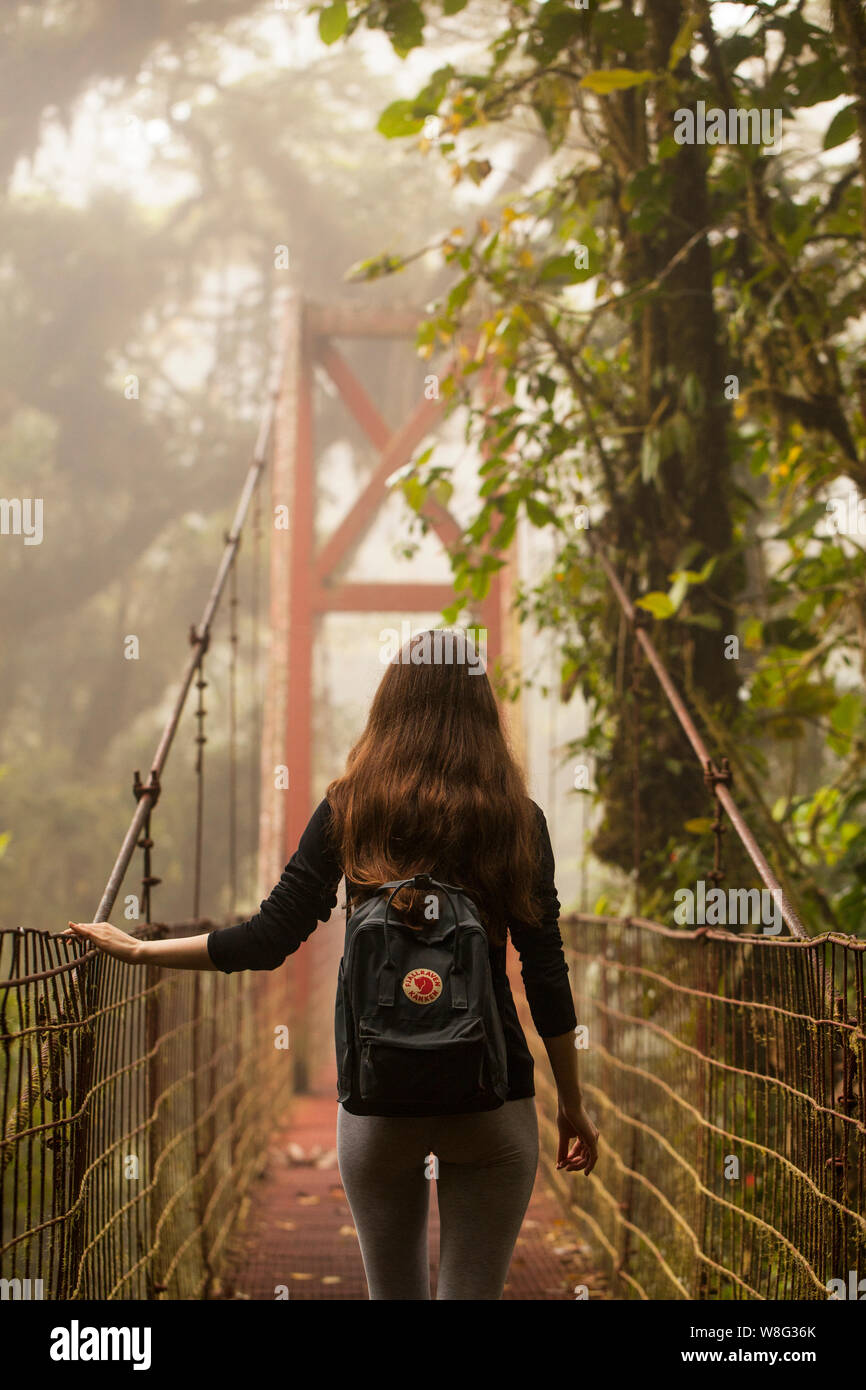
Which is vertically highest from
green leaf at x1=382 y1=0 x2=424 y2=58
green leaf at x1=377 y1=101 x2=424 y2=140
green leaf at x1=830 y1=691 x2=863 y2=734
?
green leaf at x1=382 y1=0 x2=424 y2=58

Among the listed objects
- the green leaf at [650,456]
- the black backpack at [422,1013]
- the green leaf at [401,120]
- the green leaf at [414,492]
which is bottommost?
the black backpack at [422,1013]

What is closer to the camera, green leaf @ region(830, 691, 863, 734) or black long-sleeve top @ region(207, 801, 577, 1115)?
black long-sleeve top @ region(207, 801, 577, 1115)

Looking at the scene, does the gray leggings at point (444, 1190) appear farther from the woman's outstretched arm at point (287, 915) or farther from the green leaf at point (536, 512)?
the green leaf at point (536, 512)

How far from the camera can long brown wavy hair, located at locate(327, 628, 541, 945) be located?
1154 millimetres

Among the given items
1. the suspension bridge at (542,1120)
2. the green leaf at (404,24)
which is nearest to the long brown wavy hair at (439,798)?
the suspension bridge at (542,1120)

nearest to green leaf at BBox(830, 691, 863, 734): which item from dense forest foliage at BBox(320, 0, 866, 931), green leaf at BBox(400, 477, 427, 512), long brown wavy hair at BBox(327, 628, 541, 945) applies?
dense forest foliage at BBox(320, 0, 866, 931)

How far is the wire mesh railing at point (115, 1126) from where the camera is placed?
3.80 feet

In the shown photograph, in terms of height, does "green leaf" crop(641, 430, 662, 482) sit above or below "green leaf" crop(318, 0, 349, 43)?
below

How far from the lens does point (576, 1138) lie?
1.31m

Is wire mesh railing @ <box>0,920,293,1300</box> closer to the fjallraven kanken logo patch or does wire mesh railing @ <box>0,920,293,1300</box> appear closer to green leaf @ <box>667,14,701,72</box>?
the fjallraven kanken logo patch

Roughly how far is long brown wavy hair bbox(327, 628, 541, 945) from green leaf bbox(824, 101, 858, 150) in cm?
137

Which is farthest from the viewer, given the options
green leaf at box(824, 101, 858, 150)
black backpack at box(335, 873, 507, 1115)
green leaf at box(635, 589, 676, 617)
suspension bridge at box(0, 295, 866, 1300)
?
green leaf at box(635, 589, 676, 617)

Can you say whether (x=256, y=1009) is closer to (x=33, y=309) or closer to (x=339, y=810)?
(x=339, y=810)

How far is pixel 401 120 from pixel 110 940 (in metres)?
1.76
